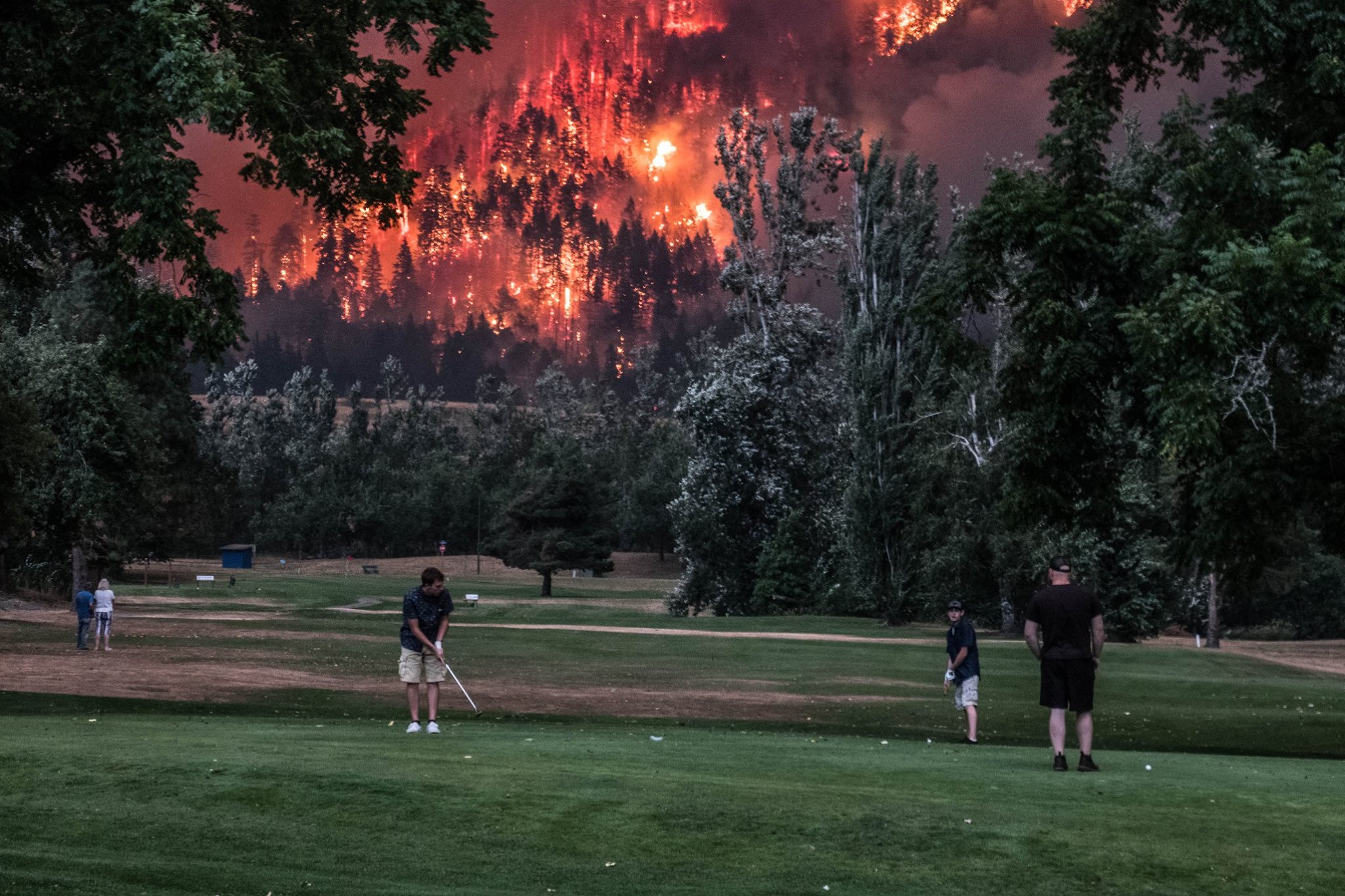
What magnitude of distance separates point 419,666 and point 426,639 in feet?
1.61

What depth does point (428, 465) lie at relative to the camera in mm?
179625

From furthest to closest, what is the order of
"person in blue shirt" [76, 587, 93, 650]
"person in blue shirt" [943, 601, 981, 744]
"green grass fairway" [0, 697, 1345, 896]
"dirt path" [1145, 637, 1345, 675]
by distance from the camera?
"dirt path" [1145, 637, 1345, 675] → "person in blue shirt" [76, 587, 93, 650] → "person in blue shirt" [943, 601, 981, 744] → "green grass fairway" [0, 697, 1345, 896]

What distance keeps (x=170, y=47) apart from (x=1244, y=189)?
1753 centimetres

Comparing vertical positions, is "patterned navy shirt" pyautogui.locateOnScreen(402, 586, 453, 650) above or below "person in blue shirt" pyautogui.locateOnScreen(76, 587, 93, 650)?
above

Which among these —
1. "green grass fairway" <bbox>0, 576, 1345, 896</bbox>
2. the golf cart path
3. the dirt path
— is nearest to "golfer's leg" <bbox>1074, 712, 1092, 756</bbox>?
"green grass fairway" <bbox>0, 576, 1345, 896</bbox>

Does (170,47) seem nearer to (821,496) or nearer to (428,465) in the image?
(821,496)

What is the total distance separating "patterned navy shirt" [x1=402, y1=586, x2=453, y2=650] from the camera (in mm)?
18750

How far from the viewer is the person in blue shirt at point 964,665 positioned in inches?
874

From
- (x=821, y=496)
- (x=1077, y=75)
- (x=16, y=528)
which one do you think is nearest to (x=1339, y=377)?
(x=821, y=496)

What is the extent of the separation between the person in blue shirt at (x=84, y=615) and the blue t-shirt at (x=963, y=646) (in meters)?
27.5

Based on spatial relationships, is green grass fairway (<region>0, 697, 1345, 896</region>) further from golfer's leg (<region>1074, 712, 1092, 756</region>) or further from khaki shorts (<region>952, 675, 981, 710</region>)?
khaki shorts (<region>952, 675, 981, 710</region>)

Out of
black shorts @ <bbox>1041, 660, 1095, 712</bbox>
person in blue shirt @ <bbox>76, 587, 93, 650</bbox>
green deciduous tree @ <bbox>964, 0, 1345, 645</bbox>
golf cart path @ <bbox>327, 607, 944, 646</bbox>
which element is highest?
green deciduous tree @ <bbox>964, 0, 1345, 645</bbox>

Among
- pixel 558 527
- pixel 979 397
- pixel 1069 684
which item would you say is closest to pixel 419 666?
pixel 1069 684

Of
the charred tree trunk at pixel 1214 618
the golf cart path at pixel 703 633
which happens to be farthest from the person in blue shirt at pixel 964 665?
the charred tree trunk at pixel 1214 618
